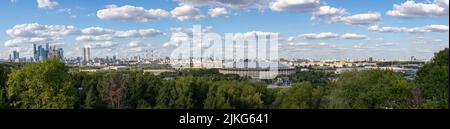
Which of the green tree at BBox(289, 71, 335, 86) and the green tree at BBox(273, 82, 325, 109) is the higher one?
the green tree at BBox(289, 71, 335, 86)

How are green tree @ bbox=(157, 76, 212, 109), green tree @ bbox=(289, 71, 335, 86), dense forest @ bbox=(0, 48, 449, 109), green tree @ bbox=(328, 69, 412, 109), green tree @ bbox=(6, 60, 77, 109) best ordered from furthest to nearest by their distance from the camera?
green tree @ bbox=(289, 71, 335, 86), green tree @ bbox=(328, 69, 412, 109), green tree @ bbox=(157, 76, 212, 109), dense forest @ bbox=(0, 48, 449, 109), green tree @ bbox=(6, 60, 77, 109)

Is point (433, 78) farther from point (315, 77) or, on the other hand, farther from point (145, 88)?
point (145, 88)

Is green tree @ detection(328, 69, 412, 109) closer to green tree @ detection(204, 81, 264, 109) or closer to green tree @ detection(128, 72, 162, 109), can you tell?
green tree @ detection(204, 81, 264, 109)

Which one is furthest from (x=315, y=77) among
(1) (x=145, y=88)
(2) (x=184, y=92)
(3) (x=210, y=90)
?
(1) (x=145, y=88)

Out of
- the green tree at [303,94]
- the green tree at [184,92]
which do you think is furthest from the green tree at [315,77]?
the green tree at [184,92]

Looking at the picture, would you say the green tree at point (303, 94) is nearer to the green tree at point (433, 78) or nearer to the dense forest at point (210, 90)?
the dense forest at point (210, 90)

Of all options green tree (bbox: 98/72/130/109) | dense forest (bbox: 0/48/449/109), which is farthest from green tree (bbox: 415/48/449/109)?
green tree (bbox: 98/72/130/109)

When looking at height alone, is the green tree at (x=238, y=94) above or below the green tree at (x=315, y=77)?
below
